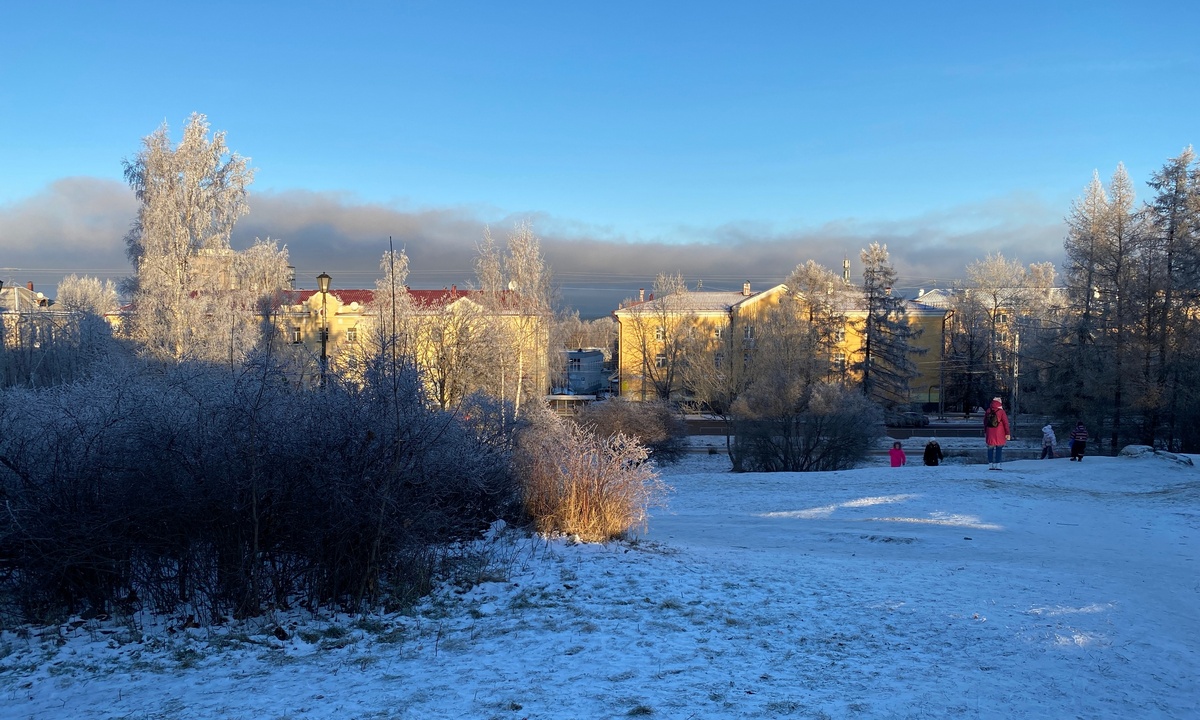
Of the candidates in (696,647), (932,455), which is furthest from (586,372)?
(696,647)

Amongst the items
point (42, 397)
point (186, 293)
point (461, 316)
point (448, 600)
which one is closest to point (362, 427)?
point (448, 600)

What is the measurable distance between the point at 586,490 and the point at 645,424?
18784 millimetres

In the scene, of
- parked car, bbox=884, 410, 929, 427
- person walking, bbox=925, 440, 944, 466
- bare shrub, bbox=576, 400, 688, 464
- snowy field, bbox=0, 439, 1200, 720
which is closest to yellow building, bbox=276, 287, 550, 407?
bare shrub, bbox=576, 400, 688, 464

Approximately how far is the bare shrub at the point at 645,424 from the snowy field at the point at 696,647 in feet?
59.8

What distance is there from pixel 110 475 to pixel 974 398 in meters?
55.8

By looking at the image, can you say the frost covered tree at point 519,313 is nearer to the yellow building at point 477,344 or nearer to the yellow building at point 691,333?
the yellow building at point 477,344

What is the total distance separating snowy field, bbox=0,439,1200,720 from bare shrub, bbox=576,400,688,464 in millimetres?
18228

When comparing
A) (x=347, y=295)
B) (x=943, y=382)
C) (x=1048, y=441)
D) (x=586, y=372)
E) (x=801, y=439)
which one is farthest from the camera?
(x=586, y=372)

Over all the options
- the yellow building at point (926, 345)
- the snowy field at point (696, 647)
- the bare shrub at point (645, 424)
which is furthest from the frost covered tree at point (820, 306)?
the snowy field at point (696, 647)

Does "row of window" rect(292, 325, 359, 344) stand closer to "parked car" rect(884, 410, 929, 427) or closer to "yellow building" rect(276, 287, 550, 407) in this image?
"yellow building" rect(276, 287, 550, 407)

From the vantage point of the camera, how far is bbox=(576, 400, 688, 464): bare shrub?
28141mm

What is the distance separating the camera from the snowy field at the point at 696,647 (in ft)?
15.6

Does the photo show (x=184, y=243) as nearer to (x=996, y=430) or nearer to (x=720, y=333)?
(x=996, y=430)

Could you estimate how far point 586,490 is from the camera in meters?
9.55
